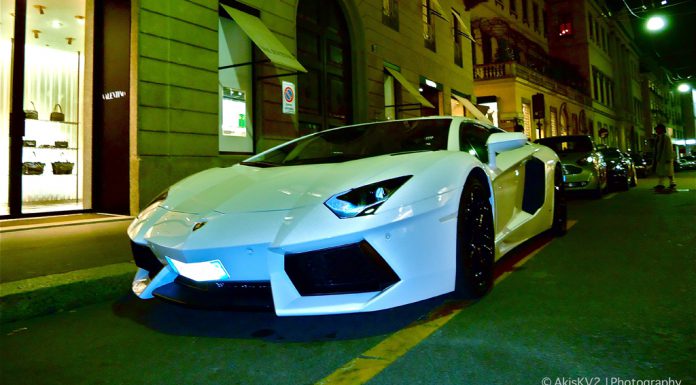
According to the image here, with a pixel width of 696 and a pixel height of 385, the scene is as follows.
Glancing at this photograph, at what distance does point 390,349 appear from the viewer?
2.26 meters

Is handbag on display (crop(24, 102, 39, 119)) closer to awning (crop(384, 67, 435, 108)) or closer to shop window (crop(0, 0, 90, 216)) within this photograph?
shop window (crop(0, 0, 90, 216))

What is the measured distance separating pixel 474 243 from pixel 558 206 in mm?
2660

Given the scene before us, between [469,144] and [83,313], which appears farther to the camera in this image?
[469,144]

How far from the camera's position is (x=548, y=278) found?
11.5 feet

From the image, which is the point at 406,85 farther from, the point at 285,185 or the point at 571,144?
the point at 285,185

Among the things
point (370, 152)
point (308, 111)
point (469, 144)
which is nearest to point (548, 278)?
point (469, 144)

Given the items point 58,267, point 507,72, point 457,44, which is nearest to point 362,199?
point 58,267

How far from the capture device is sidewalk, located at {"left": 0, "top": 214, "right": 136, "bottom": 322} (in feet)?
10.4

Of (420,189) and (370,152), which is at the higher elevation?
(370,152)

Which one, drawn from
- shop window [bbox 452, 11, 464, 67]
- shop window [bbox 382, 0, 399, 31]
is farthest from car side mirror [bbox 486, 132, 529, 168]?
shop window [bbox 452, 11, 464, 67]

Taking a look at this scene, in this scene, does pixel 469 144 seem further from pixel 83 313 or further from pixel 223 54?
pixel 223 54

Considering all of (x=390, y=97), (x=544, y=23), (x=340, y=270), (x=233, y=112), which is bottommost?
(x=340, y=270)

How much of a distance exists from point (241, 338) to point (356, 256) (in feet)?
2.79

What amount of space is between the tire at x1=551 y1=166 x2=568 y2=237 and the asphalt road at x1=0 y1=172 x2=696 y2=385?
1.41 meters
